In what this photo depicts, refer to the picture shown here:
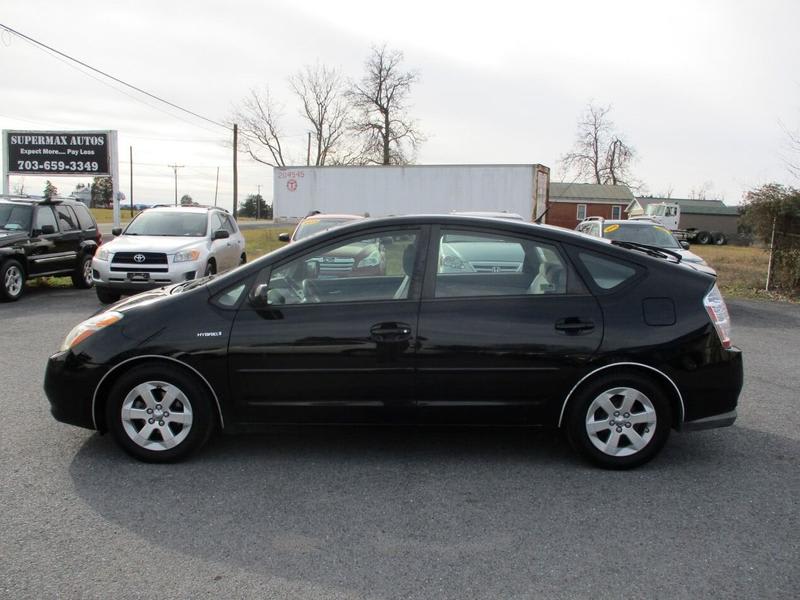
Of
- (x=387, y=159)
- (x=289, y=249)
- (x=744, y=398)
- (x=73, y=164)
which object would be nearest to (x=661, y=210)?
(x=387, y=159)

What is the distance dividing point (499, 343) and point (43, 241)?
10.8 m

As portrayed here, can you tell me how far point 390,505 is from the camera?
3.68 m

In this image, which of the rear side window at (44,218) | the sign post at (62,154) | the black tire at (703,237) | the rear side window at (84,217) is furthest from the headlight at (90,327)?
the black tire at (703,237)

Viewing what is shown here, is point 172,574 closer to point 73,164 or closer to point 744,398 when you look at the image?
point 744,398

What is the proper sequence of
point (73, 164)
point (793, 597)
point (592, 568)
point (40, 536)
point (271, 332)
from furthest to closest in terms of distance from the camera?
point (73, 164) < point (271, 332) < point (40, 536) < point (592, 568) < point (793, 597)

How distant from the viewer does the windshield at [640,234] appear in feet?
42.0

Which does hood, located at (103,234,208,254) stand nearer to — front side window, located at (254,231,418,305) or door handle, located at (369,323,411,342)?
front side window, located at (254,231,418,305)

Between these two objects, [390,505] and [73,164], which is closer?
[390,505]

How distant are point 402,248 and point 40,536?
2526mm

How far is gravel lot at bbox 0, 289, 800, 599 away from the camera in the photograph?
2930 mm

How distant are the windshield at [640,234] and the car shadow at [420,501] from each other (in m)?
8.53

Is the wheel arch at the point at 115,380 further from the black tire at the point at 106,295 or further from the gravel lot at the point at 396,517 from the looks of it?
the black tire at the point at 106,295

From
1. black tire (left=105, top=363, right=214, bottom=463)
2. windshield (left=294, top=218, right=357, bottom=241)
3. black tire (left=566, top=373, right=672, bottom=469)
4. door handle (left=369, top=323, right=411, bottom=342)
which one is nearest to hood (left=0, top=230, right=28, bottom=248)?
windshield (left=294, top=218, right=357, bottom=241)

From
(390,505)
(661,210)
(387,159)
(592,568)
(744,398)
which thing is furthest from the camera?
(387,159)
